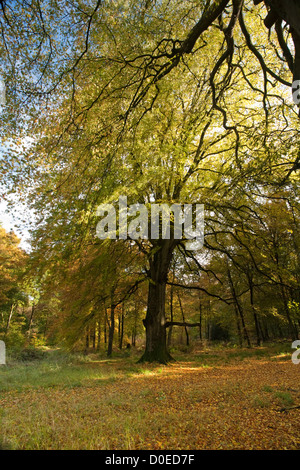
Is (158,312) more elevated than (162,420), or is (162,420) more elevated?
(158,312)

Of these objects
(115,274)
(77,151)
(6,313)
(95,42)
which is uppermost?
(95,42)

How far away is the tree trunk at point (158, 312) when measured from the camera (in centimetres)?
1049

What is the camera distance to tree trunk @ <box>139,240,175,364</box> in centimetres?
1049

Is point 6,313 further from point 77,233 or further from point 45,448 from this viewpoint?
point 45,448

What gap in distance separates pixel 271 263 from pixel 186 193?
461 cm

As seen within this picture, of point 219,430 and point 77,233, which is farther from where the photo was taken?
point 77,233

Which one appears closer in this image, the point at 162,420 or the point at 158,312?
the point at 162,420

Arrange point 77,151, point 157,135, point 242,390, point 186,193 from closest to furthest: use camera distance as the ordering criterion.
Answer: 1. point 242,390
2. point 77,151
3. point 186,193
4. point 157,135

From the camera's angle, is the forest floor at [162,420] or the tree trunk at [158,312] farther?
the tree trunk at [158,312]

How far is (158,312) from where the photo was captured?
1073cm

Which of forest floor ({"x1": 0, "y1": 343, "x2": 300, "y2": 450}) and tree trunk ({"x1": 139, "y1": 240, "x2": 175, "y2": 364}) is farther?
tree trunk ({"x1": 139, "y1": 240, "x2": 175, "y2": 364})
